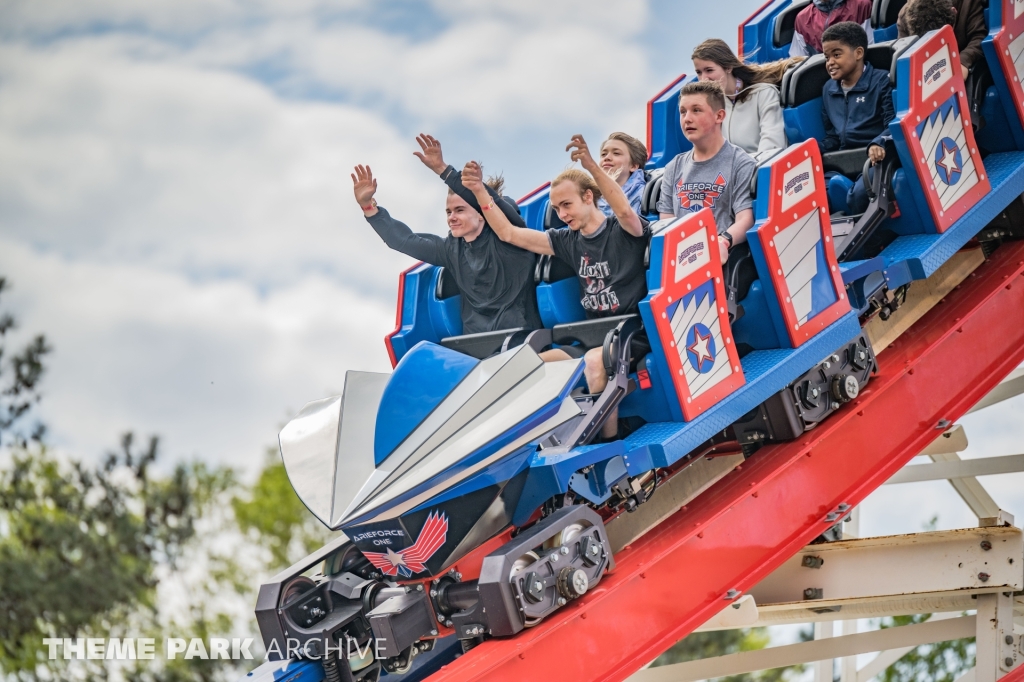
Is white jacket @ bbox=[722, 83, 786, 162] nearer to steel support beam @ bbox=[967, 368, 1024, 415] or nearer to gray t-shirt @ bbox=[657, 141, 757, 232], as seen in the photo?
gray t-shirt @ bbox=[657, 141, 757, 232]

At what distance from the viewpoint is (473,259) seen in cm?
438

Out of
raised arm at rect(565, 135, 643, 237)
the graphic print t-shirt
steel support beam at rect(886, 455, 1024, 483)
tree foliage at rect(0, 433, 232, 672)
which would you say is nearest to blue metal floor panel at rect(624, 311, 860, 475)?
the graphic print t-shirt

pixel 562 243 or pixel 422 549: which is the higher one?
pixel 562 243

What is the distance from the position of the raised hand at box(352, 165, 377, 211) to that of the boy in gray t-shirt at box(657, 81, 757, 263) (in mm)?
1110

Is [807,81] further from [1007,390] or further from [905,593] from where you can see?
[905,593]

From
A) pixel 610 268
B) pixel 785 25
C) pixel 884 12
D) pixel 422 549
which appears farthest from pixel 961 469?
pixel 422 549

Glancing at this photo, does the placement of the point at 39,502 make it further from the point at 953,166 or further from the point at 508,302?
the point at 953,166

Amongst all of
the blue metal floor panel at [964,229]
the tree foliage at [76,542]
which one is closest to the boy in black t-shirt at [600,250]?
the blue metal floor panel at [964,229]

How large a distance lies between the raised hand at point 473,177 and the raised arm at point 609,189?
0.44 m

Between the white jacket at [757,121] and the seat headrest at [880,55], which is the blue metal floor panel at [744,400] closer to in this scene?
the white jacket at [757,121]

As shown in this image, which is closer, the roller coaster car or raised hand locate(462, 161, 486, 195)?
the roller coaster car

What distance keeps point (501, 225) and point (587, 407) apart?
82 centimetres

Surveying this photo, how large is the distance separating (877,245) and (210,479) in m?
11.6

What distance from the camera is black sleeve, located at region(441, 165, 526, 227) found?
13.9ft
